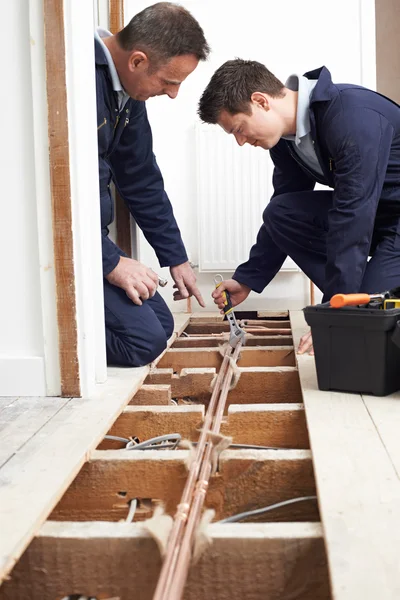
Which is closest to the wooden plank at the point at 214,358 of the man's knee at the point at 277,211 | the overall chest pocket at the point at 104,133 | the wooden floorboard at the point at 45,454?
the wooden floorboard at the point at 45,454

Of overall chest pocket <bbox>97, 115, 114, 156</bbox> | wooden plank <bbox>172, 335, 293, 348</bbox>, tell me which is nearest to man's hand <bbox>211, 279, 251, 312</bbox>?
wooden plank <bbox>172, 335, 293, 348</bbox>

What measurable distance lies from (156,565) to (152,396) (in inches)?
35.1

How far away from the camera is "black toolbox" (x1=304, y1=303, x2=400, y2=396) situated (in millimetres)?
1554

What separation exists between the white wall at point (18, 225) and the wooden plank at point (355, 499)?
75 cm

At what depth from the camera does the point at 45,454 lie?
4.01ft

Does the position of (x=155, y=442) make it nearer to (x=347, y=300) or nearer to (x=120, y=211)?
(x=347, y=300)

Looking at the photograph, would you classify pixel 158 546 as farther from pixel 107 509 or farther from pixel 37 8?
pixel 37 8

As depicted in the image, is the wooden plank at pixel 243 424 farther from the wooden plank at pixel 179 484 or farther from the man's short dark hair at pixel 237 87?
the man's short dark hair at pixel 237 87

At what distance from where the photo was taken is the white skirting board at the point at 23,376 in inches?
66.1

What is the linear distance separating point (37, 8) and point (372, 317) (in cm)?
114

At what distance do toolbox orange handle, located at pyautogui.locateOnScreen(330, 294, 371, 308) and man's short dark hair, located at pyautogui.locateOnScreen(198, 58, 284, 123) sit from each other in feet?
2.63

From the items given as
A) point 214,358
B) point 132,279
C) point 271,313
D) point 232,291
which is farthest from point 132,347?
point 271,313

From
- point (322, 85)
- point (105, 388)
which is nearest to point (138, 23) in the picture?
point (322, 85)

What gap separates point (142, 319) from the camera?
2074mm
